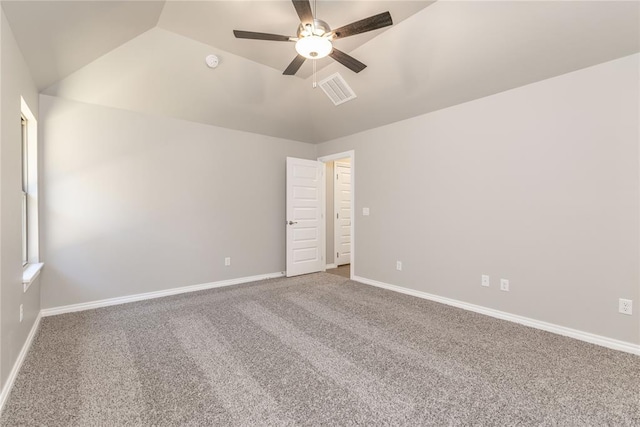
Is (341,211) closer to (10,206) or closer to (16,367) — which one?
(10,206)

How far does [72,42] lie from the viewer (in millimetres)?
2408

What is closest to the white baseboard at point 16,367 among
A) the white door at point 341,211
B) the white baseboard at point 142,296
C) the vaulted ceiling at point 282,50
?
the white baseboard at point 142,296

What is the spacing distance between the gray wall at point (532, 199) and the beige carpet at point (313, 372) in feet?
1.29

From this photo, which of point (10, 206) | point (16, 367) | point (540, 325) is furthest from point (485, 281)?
point (10, 206)

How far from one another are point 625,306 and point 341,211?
4.15 metres

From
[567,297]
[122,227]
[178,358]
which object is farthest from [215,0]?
[567,297]

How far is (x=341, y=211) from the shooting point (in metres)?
5.82

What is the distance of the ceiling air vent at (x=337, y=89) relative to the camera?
365 centimetres

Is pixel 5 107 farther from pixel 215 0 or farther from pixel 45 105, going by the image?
pixel 215 0

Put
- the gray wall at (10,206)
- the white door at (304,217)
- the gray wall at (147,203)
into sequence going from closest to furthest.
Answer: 1. the gray wall at (10,206)
2. the gray wall at (147,203)
3. the white door at (304,217)

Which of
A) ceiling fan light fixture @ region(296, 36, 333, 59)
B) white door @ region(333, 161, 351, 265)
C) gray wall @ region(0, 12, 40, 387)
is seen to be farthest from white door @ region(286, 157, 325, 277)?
gray wall @ region(0, 12, 40, 387)

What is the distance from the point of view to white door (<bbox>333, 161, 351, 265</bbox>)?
5719mm

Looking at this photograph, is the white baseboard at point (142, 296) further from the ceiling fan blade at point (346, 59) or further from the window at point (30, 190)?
the ceiling fan blade at point (346, 59)

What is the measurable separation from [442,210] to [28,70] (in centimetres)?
441
